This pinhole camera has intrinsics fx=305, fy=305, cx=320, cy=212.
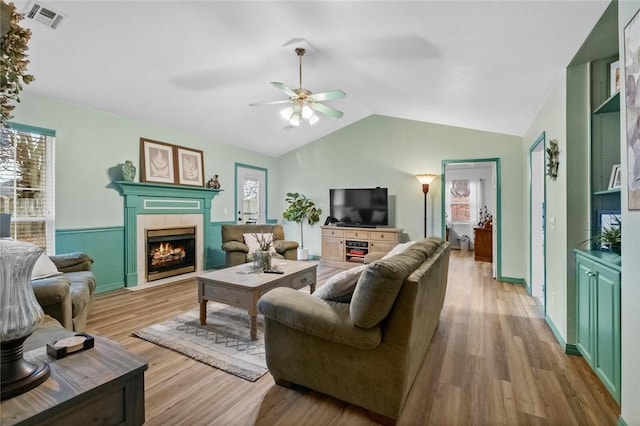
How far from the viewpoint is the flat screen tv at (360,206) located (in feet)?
19.5

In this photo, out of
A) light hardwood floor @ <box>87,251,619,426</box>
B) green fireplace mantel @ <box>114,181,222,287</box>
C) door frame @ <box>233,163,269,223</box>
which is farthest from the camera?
door frame @ <box>233,163,269,223</box>

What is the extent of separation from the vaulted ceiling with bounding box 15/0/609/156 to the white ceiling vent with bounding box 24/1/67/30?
0.12 ft

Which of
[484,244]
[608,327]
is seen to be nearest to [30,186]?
[608,327]

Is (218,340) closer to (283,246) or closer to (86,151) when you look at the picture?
(283,246)

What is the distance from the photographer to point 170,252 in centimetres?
500

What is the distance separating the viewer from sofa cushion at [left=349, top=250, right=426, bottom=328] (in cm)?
156

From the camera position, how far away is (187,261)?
523cm

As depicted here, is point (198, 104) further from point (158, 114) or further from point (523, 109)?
point (523, 109)

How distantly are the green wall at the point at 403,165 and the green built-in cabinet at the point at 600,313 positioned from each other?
269cm

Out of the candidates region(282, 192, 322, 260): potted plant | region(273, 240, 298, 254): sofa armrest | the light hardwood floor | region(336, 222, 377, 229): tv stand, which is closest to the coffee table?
the light hardwood floor

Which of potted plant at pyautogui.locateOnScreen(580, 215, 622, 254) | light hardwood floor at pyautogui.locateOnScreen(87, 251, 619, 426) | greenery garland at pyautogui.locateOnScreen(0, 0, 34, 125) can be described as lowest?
light hardwood floor at pyautogui.locateOnScreen(87, 251, 619, 426)

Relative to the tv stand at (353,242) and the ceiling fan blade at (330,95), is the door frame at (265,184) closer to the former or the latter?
the tv stand at (353,242)

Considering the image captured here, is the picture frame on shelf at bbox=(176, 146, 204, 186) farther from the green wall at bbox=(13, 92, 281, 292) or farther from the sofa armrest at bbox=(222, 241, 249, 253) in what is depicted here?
the sofa armrest at bbox=(222, 241, 249, 253)

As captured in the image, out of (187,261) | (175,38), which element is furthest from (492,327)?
(187,261)
